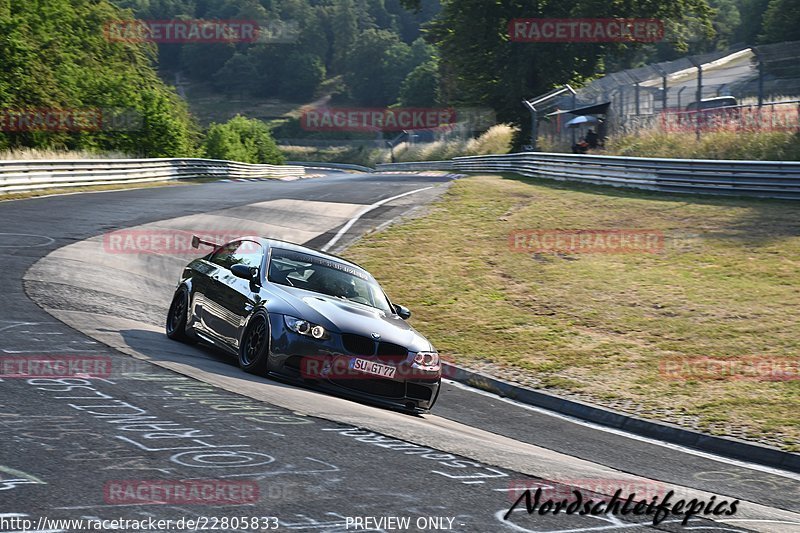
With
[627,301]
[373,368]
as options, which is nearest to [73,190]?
[627,301]

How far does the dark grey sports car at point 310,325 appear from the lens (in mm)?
9211

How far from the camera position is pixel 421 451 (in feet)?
21.8

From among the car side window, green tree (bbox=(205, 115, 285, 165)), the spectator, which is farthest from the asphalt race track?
green tree (bbox=(205, 115, 285, 165))

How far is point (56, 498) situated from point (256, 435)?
6.10ft

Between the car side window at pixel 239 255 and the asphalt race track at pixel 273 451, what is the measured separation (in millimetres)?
1084

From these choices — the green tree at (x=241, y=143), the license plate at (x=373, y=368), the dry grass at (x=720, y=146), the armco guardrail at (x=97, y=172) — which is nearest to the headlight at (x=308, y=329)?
the license plate at (x=373, y=368)

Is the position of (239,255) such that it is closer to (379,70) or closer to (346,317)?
(346,317)

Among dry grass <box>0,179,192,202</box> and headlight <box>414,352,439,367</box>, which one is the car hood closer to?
headlight <box>414,352,439,367</box>

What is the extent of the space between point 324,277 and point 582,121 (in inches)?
1192

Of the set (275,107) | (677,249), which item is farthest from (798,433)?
(275,107)

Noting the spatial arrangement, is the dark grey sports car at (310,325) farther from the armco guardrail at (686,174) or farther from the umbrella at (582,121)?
the umbrella at (582,121)

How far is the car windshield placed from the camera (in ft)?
34.1

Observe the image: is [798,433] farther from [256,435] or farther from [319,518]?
[319,518]

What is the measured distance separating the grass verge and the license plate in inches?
121
